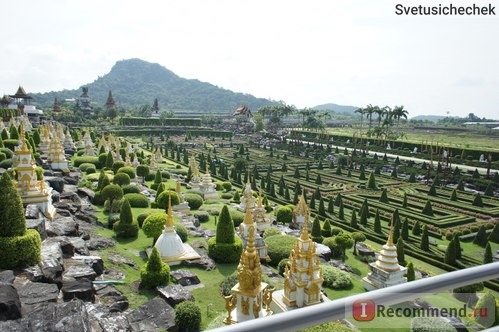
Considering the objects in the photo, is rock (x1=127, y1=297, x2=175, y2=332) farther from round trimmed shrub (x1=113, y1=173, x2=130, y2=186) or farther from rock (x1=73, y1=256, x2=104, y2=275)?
round trimmed shrub (x1=113, y1=173, x2=130, y2=186)

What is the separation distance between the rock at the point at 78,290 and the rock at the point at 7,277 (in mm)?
1802

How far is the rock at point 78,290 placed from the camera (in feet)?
42.0

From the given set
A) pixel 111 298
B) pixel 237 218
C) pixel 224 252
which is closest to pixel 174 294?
pixel 111 298

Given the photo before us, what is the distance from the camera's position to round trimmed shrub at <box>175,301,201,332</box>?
44.0 feet

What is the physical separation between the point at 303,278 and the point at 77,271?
8743mm

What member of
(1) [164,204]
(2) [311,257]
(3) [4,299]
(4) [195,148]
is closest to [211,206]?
(1) [164,204]

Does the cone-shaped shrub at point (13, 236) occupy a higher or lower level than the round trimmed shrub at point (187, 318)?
higher

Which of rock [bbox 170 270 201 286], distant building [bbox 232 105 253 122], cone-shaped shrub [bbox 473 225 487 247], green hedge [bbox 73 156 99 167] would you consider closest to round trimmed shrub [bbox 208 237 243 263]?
rock [bbox 170 270 201 286]

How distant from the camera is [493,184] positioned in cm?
4344

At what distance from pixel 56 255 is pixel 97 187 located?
1718cm

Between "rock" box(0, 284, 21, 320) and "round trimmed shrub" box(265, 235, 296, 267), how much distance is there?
1383 cm

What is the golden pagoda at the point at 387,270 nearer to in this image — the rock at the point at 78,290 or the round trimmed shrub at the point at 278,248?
the round trimmed shrub at the point at 278,248

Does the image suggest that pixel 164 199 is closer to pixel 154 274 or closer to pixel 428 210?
pixel 154 274

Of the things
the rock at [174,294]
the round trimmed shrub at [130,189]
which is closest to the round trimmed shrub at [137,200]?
the round trimmed shrub at [130,189]
